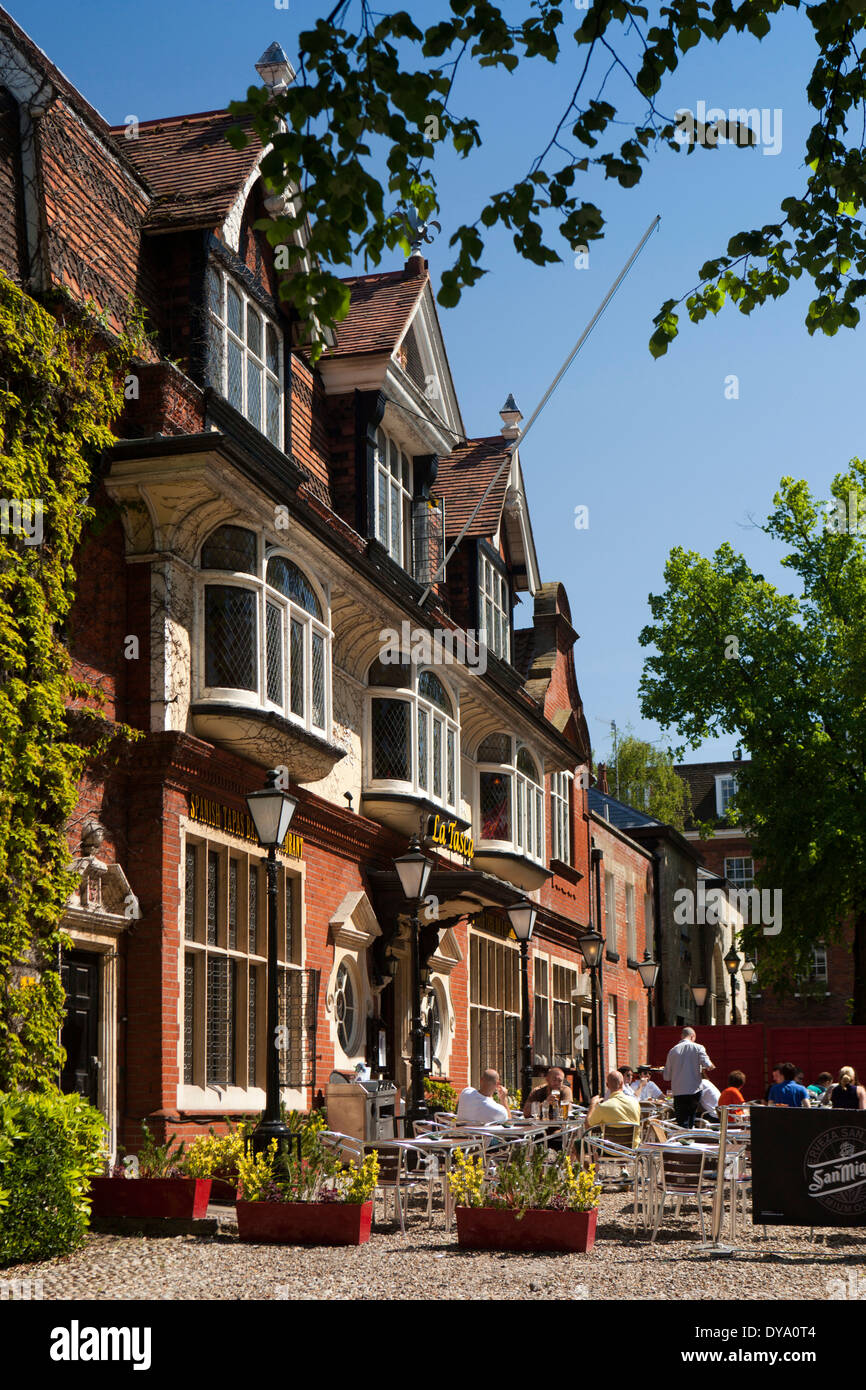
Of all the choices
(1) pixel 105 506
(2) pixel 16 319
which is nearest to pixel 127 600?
(1) pixel 105 506

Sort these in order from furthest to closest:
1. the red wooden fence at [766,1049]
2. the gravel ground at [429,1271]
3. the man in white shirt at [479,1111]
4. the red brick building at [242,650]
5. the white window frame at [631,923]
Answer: the white window frame at [631,923] < the red wooden fence at [766,1049] < the man in white shirt at [479,1111] < the red brick building at [242,650] < the gravel ground at [429,1271]

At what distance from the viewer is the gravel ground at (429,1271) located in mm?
9086

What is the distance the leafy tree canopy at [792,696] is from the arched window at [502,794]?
11201 millimetres

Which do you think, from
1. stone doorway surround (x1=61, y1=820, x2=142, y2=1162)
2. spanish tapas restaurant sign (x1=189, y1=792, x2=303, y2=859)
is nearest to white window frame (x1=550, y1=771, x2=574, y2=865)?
spanish tapas restaurant sign (x1=189, y1=792, x2=303, y2=859)

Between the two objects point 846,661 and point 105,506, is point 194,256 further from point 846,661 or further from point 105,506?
point 846,661

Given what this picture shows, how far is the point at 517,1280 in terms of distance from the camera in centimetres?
963

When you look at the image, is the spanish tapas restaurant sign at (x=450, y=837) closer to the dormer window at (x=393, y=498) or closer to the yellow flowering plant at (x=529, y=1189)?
the dormer window at (x=393, y=498)

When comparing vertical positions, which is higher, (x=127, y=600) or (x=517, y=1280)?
(x=127, y=600)

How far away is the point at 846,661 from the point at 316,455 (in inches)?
819

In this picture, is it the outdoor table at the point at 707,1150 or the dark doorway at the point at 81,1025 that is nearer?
the outdoor table at the point at 707,1150

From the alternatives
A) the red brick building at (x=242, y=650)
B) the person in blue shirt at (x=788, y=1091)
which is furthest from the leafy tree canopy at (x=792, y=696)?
the person in blue shirt at (x=788, y=1091)

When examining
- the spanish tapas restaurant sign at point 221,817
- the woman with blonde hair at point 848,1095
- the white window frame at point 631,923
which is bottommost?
the woman with blonde hair at point 848,1095

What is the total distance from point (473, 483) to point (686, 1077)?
12.5 metres

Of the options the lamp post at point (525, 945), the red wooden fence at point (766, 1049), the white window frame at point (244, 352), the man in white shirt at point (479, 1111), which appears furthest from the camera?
the red wooden fence at point (766, 1049)
